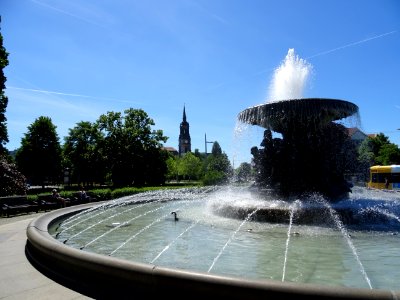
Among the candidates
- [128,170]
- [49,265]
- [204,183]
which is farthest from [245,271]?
[128,170]

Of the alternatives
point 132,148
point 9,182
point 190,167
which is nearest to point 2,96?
point 9,182

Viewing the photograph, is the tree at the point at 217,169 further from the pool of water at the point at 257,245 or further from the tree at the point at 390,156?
the pool of water at the point at 257,245

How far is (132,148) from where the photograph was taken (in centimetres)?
4734

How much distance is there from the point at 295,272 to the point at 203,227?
4593mm

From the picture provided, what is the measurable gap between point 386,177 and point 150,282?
111ft

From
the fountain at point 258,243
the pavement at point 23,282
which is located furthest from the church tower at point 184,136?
the pavement at point 23,282

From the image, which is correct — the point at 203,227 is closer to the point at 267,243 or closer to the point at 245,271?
the point at 267,243

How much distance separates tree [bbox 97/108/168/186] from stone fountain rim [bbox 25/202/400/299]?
41.9 meters

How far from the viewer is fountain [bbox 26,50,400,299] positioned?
13.1ft

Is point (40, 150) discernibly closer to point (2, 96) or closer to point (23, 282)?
point (2, 96)

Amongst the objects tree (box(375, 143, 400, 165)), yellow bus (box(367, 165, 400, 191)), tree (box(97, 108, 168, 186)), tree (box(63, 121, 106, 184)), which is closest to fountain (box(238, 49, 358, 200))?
yellow bus (box(367, 165, 400, 191))

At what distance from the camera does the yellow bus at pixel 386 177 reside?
3198 cm

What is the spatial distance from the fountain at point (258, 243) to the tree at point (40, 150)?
44584 millimetres

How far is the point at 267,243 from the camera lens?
25.5ft
